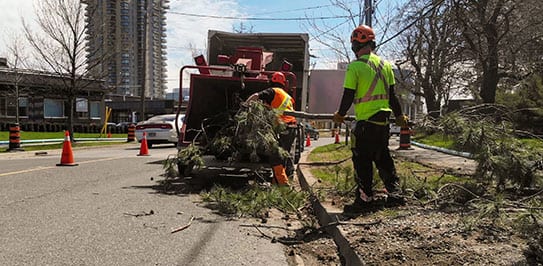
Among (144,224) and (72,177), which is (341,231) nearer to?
(144,224)

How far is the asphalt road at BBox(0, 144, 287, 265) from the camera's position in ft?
13.7

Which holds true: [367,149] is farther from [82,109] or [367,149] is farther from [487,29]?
[82,109]

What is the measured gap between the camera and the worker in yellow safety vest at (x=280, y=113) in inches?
295

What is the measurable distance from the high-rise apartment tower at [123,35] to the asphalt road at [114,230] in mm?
16915

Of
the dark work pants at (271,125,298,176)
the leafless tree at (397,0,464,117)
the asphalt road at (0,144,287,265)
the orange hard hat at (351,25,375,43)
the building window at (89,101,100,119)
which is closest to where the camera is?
the asphalt road at (0,144,287,265)

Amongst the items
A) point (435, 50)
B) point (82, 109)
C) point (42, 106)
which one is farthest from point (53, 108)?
point (435, 50)

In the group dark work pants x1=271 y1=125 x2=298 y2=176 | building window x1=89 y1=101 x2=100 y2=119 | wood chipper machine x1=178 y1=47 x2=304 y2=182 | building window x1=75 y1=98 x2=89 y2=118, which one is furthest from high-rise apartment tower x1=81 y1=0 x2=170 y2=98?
dark work pants x1=271 y1=125 x2=298 y2=176

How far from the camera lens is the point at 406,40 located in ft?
89.0

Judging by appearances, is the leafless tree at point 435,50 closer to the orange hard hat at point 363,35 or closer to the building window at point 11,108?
the orange hard hat at point 363,35

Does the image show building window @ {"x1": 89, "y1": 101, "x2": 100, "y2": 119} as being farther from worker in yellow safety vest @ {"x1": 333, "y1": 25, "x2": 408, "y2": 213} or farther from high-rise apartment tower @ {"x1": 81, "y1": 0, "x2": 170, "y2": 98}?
worker in yellow safety vest @ {"x1": 333, "y1": 25, "x2": 408, "y2": 213}

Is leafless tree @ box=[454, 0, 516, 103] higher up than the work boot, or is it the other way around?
leafless tree @ box=[454, 0, 516, 103]

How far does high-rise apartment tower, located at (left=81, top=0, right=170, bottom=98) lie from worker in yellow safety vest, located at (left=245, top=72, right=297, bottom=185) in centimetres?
1697

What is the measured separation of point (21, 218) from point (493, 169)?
18.7 feet

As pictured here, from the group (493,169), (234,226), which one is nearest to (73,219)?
(234,226)
